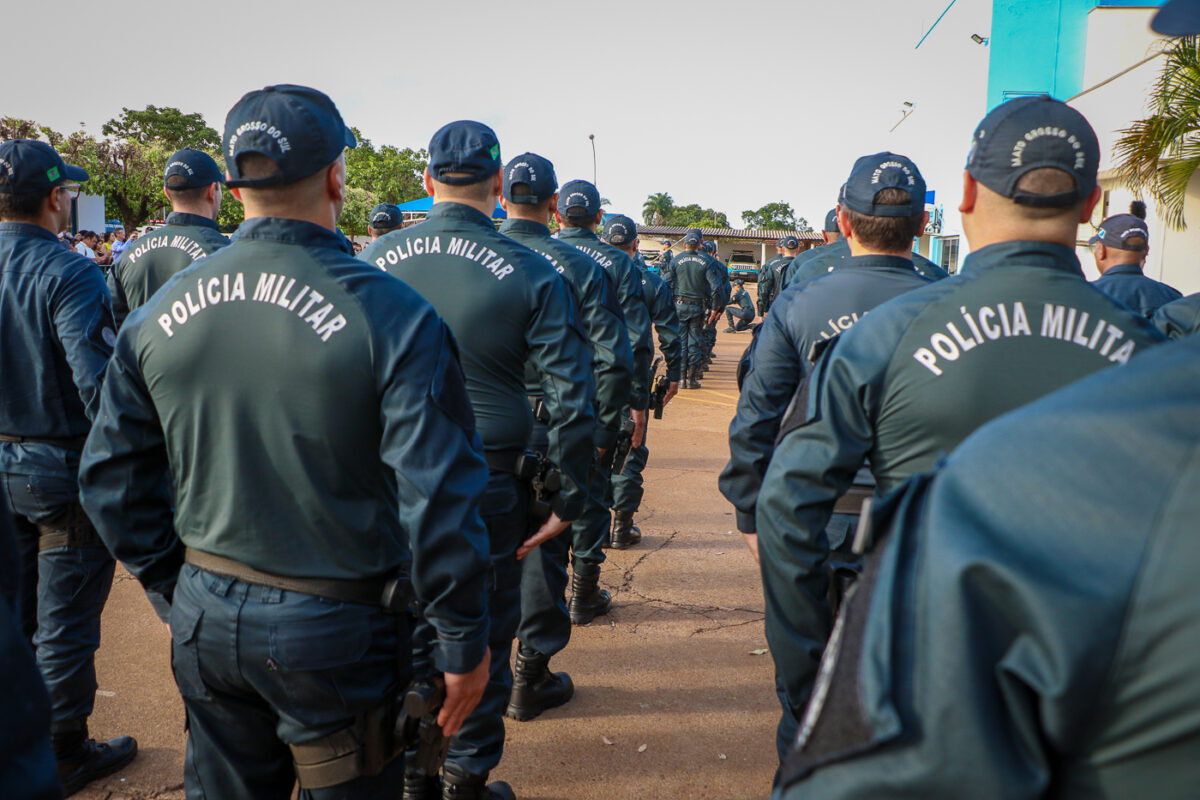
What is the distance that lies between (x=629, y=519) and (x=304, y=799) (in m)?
4.48

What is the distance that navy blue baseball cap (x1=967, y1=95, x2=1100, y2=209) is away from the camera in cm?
208

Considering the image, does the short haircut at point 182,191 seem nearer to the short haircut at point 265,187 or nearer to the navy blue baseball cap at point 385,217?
the short haircut at point 265,187

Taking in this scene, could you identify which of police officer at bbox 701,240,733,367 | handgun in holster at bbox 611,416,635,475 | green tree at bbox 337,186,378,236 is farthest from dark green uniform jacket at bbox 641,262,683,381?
green tree at bbox 337,186,378,236

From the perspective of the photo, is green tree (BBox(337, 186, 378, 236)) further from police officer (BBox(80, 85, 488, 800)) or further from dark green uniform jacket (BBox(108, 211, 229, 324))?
police officer (BBox(80, 85, 488, 800))

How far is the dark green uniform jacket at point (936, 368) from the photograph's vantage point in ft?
6.61

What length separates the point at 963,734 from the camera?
76 cm

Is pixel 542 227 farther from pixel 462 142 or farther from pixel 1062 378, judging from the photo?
pixel 1062 378

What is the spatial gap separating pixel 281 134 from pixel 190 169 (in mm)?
3291

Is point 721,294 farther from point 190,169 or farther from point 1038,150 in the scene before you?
point 1038,150

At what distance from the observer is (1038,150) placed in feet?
6.82

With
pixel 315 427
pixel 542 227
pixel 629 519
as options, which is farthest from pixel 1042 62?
pixel 315 427

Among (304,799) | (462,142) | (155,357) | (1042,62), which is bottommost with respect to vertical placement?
(304,799)

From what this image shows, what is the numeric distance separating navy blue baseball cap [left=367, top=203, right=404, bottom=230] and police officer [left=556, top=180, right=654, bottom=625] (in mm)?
3656

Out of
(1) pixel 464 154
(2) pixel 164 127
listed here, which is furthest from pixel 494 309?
(2) pixel 164 127
